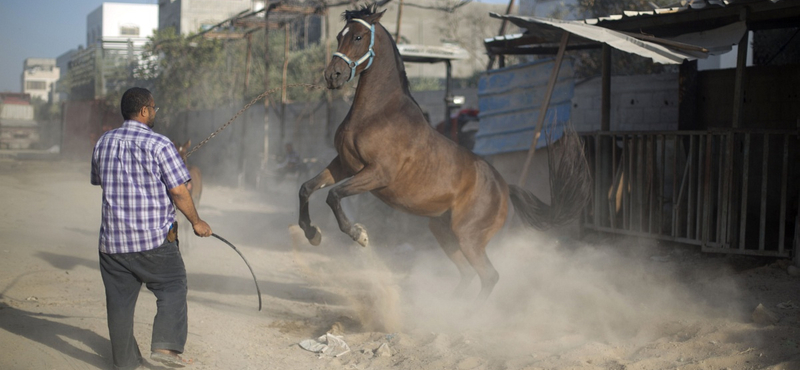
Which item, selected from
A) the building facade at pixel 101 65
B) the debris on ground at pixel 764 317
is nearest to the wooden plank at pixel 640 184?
the debris on ground at pixel 764 317

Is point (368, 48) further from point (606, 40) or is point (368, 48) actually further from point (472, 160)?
point (606, 40)

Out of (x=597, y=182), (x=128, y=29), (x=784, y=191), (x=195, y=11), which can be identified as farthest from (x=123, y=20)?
(x=784, y=191)

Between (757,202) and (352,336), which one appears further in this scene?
(757,202)

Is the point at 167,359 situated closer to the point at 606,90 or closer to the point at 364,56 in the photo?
the point at 364,56

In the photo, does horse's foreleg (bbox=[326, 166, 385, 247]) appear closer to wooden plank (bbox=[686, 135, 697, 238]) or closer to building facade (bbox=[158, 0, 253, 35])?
wooden plank (bbox=[686, 135, 697, 238])

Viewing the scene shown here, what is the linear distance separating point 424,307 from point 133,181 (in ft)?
10.3

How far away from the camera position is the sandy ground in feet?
14.2

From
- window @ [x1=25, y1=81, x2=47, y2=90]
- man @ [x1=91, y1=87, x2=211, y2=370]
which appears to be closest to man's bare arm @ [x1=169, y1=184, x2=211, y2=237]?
man @ [x1=91, y1=87, x2=211, y2=370]

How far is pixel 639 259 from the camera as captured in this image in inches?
276

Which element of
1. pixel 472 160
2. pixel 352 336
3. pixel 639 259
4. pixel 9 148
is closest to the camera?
pixel 352 336

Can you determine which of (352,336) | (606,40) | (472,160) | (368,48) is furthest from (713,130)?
(352,336)

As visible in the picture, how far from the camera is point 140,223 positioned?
3.76 m

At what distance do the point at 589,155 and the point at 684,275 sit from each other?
1.96 meters

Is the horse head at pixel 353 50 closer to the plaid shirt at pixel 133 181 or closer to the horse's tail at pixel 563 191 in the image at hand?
the plaid shirt at pixel 133 181
